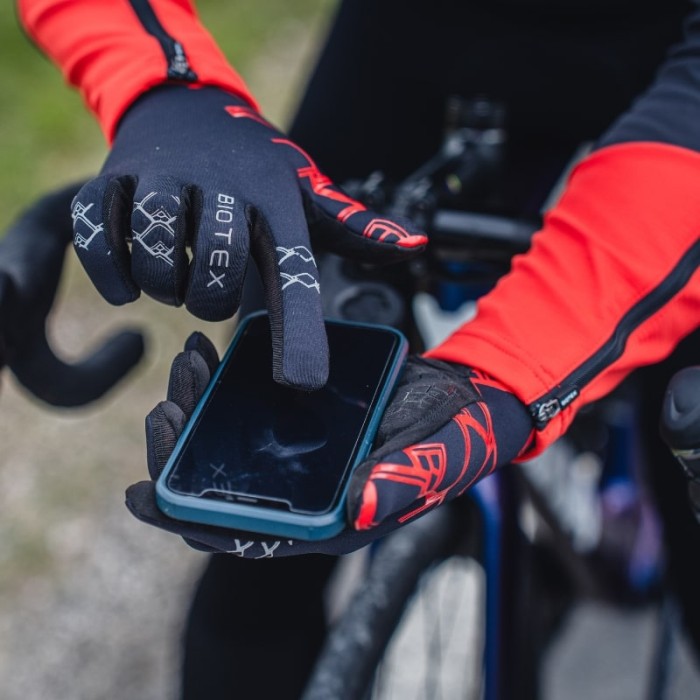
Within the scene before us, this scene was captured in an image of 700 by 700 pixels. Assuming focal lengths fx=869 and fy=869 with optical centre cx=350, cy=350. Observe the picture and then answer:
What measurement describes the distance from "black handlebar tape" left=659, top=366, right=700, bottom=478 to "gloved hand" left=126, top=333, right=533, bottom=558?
106 mm

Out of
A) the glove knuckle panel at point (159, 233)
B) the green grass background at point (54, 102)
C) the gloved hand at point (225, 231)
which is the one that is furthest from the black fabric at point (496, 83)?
the green grass background at point (54, 102)

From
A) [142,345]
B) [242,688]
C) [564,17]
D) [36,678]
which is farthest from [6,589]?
[564,17]

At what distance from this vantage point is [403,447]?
1.92 feet

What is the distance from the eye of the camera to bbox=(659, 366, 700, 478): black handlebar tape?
0.65 metres

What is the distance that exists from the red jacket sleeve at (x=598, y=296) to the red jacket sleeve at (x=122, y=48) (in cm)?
33

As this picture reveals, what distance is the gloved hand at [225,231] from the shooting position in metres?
0.62

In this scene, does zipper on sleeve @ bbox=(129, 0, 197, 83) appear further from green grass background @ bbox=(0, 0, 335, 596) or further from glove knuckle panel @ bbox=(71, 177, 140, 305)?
green grass background @ bbox=(0, 0, 335, 596)

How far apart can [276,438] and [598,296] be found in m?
0.29

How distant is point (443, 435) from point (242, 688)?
0.64m

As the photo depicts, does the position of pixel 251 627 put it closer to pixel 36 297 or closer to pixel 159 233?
pixel 36 297

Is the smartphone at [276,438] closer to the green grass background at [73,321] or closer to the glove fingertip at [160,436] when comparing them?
the glove fingertip at [160,436]

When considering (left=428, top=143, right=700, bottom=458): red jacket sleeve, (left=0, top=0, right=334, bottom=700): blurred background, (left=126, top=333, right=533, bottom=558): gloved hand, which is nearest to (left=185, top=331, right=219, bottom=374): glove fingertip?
(left=126, top=333, right=533, bottom=558): gloved hand

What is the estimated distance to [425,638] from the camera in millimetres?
1310

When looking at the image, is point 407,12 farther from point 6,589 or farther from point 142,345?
point 6,589
